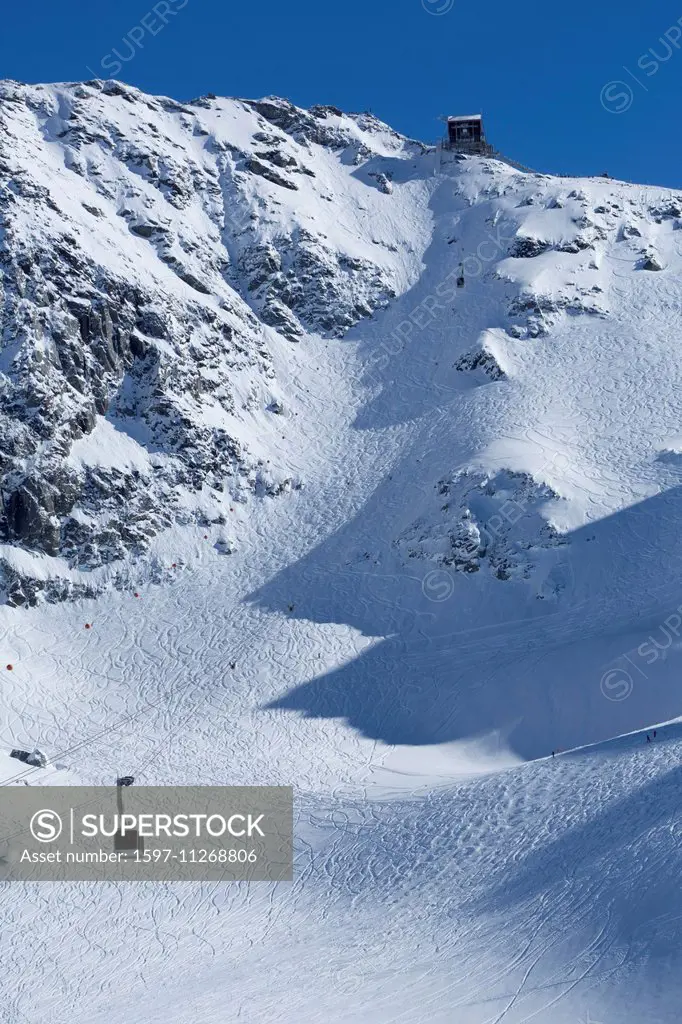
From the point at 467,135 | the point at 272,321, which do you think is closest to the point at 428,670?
the point at 272,321

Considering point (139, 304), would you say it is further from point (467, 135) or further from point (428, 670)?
point (467, 135)

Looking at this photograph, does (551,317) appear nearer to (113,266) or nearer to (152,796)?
(113,266)

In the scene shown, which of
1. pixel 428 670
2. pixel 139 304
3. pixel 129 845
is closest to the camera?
pixel 129 845

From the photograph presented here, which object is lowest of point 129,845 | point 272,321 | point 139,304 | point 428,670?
point 129,845

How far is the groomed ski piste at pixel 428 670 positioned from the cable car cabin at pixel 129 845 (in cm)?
187

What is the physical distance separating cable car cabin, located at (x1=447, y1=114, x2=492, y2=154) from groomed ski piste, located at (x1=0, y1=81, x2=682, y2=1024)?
1191 centimetres

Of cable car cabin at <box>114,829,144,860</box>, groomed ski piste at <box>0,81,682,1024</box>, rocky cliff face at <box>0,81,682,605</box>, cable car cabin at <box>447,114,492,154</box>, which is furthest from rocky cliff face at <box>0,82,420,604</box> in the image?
cable car cabin at <box>114,829,144,860</box>

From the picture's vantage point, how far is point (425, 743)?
150 ft

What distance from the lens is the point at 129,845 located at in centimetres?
3656

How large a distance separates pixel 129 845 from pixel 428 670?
1869 cm

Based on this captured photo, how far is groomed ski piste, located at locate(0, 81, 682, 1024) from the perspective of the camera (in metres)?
27.8

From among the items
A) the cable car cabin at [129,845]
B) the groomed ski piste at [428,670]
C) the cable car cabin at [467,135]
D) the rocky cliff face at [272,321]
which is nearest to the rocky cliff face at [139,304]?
the rocky cliff face at [272,321]

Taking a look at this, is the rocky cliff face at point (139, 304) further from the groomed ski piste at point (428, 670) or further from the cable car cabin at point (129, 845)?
the cable car cabin at point (129, 845)

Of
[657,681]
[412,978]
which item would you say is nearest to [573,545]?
[657,681]
